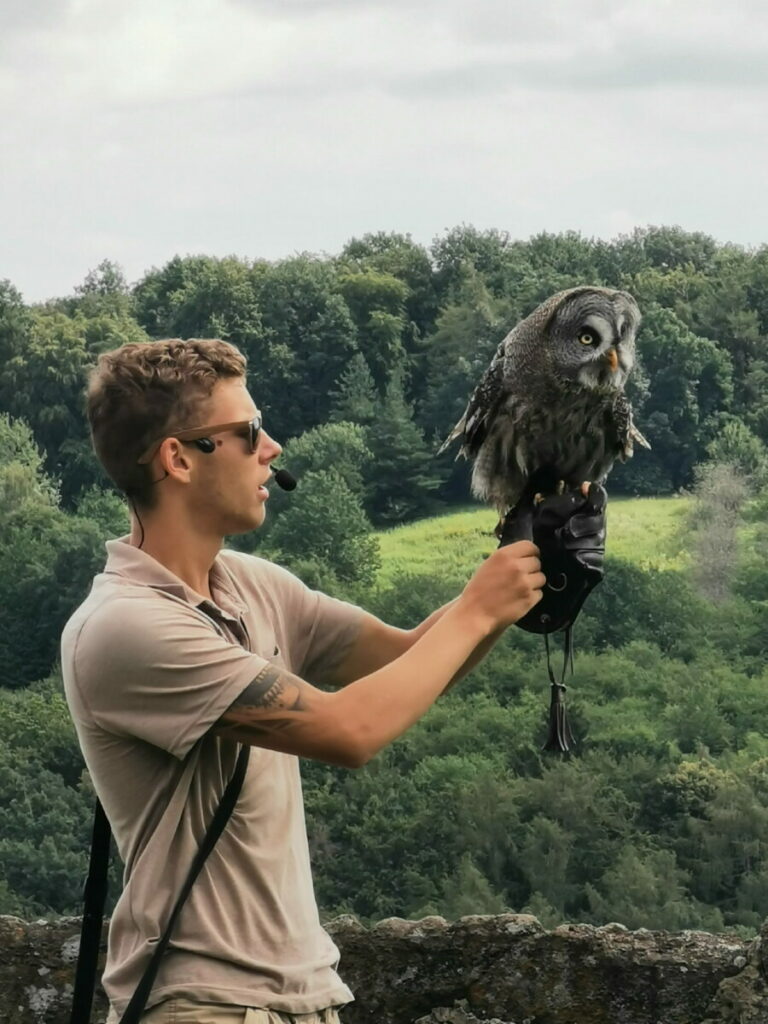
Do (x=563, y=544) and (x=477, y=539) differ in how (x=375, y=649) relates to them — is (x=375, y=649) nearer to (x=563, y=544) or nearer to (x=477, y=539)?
(x=563, y=544)

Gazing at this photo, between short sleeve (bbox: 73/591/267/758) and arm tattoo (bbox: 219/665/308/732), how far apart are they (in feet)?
0.05

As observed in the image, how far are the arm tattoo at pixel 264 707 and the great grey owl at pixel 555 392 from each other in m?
1.46

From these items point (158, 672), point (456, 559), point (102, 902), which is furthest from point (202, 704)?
point (456, 559)

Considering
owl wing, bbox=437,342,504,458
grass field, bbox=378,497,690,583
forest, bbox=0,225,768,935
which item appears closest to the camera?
owl wing, bbox=437,342,504,458

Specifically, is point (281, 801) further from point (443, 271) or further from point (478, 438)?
point (443, 271)

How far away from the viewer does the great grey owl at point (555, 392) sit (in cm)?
402

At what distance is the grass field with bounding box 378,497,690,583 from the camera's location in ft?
208

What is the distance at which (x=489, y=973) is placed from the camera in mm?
5266

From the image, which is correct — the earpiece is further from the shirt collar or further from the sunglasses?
the shirt collar

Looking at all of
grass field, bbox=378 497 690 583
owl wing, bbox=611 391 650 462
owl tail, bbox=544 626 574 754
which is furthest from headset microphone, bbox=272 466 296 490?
grass field, bbox=378 497 690 583

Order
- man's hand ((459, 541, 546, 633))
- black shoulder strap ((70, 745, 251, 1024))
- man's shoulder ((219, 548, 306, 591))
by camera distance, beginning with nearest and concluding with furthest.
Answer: black shoulder strap ((70, 745, 251, 1024)), man's hand ((459, 541, 546, 633)), man's shoulder ((219, 548, 306, 591))

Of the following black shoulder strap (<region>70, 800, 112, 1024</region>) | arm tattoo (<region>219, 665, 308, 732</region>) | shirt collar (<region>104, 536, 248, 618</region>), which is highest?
shirt collar (<region>104, 536, 248, 618</region>)

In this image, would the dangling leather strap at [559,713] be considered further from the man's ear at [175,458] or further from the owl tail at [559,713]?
the man's ear at [175,458]

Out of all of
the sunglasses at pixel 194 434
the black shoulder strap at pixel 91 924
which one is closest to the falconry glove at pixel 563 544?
the sunglasses at pixel 194 434
